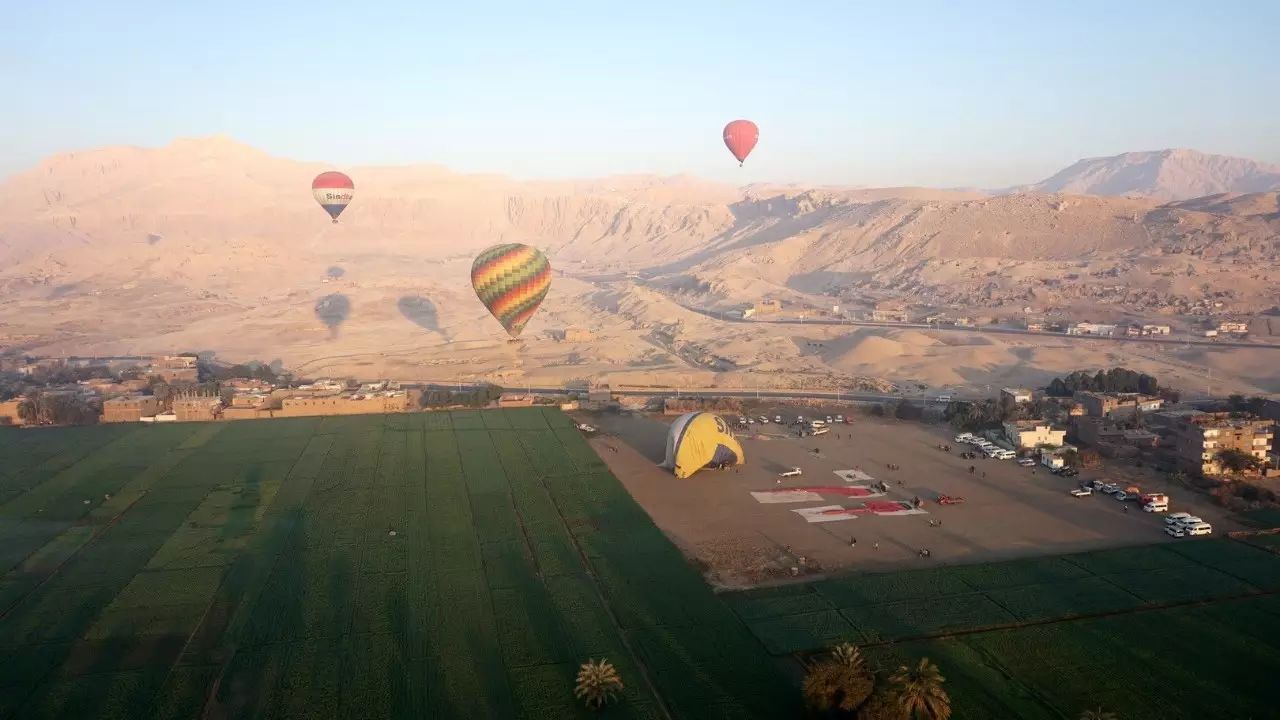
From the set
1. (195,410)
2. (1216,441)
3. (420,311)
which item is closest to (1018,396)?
(1216,441)

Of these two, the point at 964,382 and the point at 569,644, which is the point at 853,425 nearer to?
the point at 964,382

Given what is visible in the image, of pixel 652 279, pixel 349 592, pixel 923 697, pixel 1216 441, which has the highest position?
pixel 923 697

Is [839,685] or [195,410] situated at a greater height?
[839,685]

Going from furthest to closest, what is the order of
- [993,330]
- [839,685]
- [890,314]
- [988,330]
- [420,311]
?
1. [420,311]
2. [890,314]
3. [988,330]
4. [993,330]
5. [839,685]

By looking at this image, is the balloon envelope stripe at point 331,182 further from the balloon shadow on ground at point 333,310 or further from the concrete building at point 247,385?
the concrete building at point 247,385

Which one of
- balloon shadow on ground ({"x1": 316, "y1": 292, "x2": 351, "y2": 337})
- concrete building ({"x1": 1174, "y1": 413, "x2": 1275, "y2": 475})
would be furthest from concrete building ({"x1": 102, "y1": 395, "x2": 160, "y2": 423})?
concrete building ({"x1": 1174, "y1": 413, "x2": 1275, "y2": 475})

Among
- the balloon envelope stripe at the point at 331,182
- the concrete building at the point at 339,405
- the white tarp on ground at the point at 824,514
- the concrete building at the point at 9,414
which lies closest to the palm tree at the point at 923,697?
the white tarp on ground at the point at 824,514

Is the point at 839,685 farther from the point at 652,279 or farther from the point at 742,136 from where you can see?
the point at 652,279
